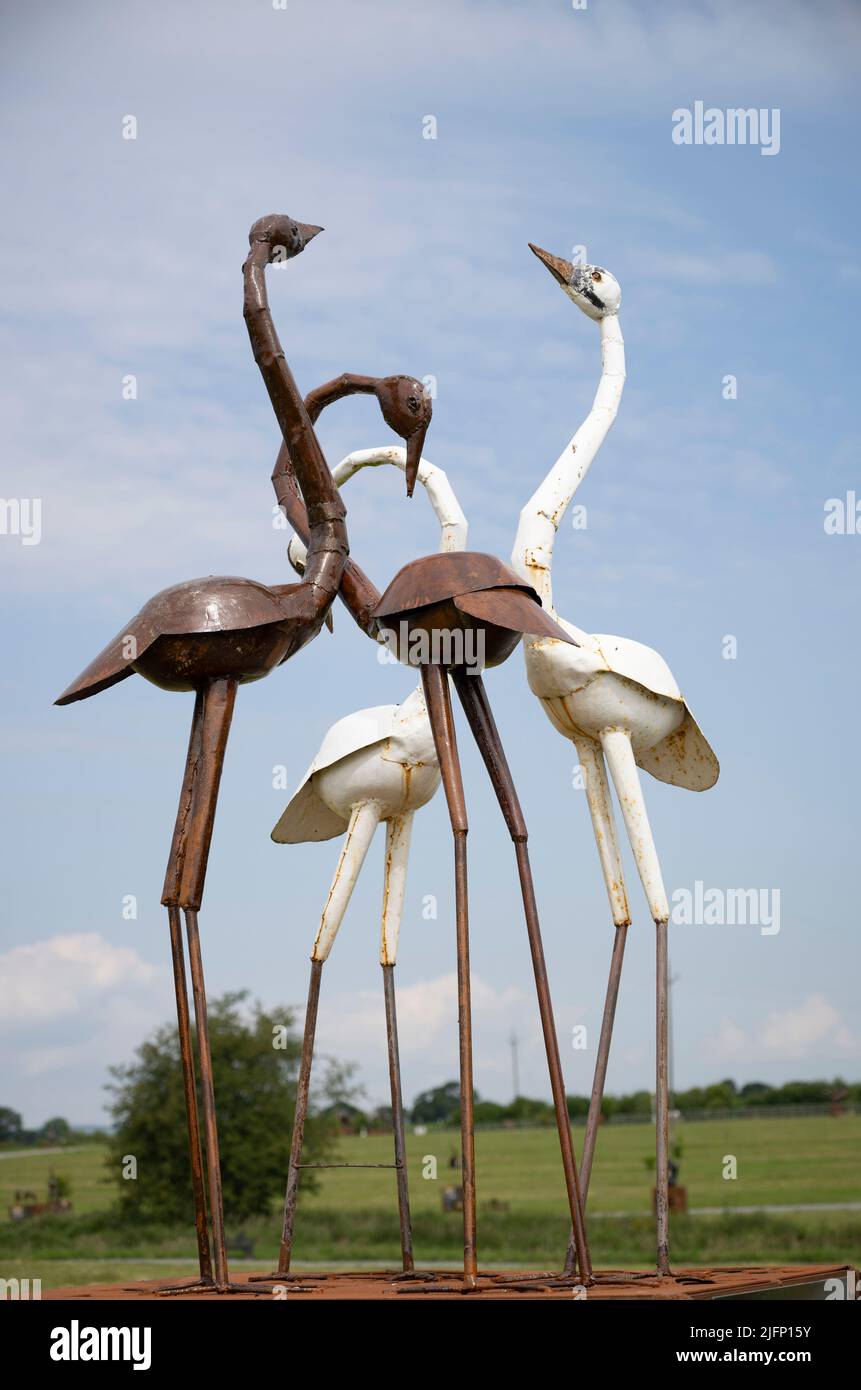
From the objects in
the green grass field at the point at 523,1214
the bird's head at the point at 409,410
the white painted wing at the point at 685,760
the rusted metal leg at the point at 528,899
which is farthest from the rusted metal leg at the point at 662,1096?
the green grass field at the point at 523,1214

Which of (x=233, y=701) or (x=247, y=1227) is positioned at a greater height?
(x=233, y=701)

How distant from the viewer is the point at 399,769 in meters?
8.88

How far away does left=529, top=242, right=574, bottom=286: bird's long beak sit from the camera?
927cm

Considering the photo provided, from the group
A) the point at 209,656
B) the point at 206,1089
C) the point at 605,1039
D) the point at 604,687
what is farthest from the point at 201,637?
the point at 605,1039

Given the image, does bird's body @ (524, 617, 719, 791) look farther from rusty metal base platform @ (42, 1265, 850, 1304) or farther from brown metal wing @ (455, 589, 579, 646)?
rusty metal base platform @ (42, 1265, 850, 1304)

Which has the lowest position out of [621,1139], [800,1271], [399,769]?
[621,1139]

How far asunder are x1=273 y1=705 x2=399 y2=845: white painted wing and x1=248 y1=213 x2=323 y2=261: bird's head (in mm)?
2465

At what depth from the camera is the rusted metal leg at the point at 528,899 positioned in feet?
23.5

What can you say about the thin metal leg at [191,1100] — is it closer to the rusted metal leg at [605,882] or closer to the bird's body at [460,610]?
the bird's body at [460,610]

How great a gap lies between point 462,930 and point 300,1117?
2.04m
